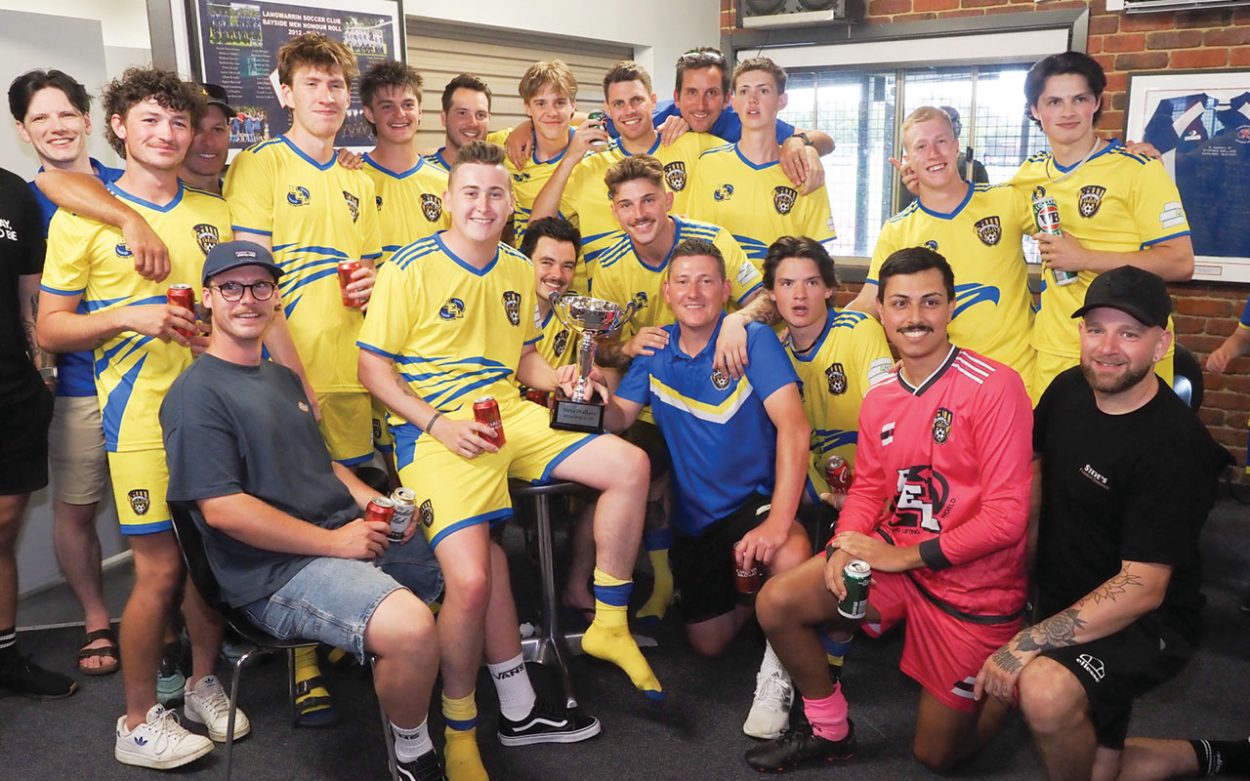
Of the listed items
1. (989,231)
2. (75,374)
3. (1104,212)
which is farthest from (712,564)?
(75,374)

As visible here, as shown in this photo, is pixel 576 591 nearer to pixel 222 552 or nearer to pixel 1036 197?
pixel 222 552

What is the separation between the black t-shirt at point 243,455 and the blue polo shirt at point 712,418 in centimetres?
118

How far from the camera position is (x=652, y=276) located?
3787 mm

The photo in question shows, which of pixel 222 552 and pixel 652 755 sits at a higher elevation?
pixel 222 552

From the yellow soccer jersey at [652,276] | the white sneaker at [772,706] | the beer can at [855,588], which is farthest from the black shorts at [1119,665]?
the yellow soccer jersey at [652,276]

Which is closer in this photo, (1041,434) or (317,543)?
(317,543)

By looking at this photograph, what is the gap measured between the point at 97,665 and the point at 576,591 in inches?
66.7

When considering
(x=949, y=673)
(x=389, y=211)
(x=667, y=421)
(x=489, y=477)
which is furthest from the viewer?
(x=389, y=211)

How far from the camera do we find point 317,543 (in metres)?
2.61

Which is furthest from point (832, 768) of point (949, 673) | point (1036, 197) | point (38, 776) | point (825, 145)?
point (825, 145)

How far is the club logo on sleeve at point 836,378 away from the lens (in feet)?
11.6

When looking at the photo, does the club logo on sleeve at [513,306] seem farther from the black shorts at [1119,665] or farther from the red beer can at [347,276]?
the black shorts at [1119,665]

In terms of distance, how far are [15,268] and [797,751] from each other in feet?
9.38

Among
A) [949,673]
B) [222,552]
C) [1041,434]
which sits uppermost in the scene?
[1041,434]
